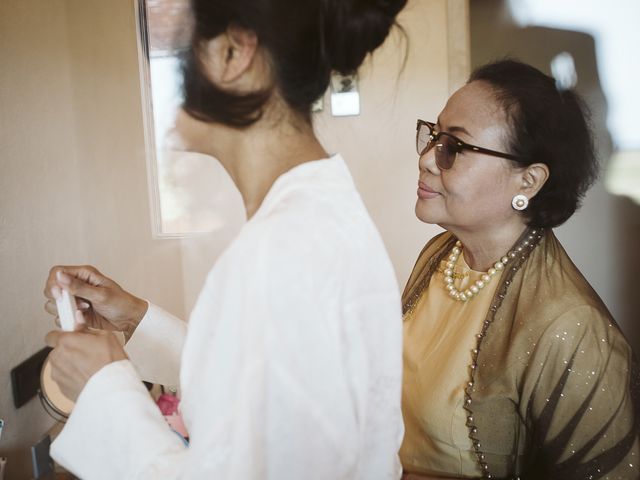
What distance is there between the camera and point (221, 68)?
47 centimetres

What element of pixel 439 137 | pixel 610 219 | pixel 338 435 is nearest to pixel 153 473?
pixel 338 435

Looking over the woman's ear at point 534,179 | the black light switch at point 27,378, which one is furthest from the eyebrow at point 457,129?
the black light switch at point 27,378

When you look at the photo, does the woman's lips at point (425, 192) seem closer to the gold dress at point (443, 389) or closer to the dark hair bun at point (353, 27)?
the gold dress at point (443, 389)

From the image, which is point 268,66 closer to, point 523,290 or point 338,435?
point 338,435

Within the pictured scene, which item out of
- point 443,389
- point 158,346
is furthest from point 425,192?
point 158,346

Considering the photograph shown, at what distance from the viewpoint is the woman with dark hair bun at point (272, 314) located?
40 centimetres

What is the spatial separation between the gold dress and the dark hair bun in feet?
1.41

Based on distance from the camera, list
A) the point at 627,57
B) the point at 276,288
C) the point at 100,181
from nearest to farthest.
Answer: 1. the point at 276,288
2. the point at 100,181
3. the point at 627,57

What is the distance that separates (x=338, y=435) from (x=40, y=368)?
445 millimetres

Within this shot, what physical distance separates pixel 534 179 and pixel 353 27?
1.32 feet

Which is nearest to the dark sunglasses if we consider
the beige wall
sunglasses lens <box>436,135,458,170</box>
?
sunglasses lens <box>436,135,458,170</box>

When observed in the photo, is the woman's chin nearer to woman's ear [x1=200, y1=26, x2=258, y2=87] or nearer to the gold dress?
the gold dress

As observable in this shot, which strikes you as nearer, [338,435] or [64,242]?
[338,435]

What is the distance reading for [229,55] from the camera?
460 mm
